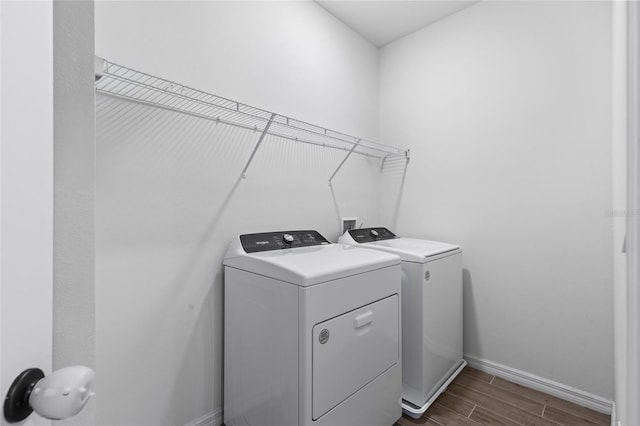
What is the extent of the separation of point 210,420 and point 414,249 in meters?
1.54

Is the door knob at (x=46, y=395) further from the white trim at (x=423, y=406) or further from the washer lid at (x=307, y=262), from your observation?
the white trim at (x=423, y=406)

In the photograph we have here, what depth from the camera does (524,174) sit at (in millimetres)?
2049

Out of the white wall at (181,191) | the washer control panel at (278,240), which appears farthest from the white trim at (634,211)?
the white wall at (181,191)

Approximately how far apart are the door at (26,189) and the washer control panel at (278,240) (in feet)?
3.96

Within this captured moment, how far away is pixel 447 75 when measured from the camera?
2.42m

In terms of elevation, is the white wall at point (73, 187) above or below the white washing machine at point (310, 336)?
above

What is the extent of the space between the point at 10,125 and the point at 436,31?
113 inches

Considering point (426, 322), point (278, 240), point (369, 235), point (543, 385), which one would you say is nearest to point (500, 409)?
point (543, 385)

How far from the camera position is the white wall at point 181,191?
1318mm

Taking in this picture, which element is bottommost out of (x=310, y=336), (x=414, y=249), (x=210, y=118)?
(x=310, y=336)

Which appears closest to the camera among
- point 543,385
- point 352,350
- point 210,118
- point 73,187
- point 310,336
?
point 73,187

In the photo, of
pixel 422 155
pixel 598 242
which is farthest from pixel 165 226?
pixel 598 242

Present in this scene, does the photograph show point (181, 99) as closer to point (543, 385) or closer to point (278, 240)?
point (278, 240)

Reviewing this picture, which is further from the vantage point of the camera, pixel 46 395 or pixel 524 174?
pixel 524 174
